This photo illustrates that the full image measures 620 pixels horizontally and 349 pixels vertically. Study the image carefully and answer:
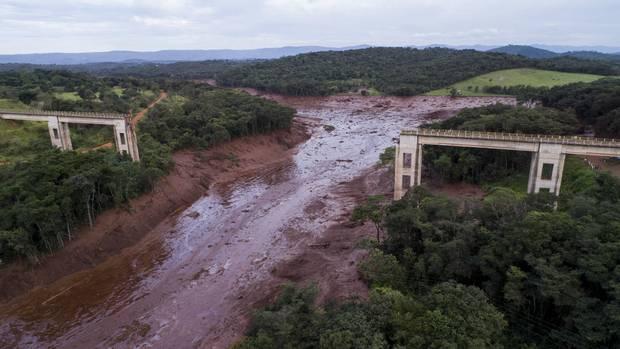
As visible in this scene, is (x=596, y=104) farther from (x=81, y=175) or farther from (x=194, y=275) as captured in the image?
(x=81, y=175)

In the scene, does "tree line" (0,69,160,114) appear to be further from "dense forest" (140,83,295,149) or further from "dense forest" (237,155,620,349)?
"dense forest" (237,155,620,349)

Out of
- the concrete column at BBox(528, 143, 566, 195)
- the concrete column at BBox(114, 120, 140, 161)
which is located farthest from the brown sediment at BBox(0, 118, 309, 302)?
the concrete column at BBox(528, 143, 566, 195)

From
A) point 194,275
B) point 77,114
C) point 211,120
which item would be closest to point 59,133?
point 77,114

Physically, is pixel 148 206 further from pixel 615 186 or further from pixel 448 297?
pixel 615 186

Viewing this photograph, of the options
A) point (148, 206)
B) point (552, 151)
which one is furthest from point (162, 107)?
point (552, 151)

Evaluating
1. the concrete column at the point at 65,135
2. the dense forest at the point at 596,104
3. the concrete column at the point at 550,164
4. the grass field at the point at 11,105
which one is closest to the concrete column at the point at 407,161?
the concrete column at the point at 550,164

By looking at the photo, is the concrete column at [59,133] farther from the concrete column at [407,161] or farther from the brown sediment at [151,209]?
the concrete column at [407,161]
